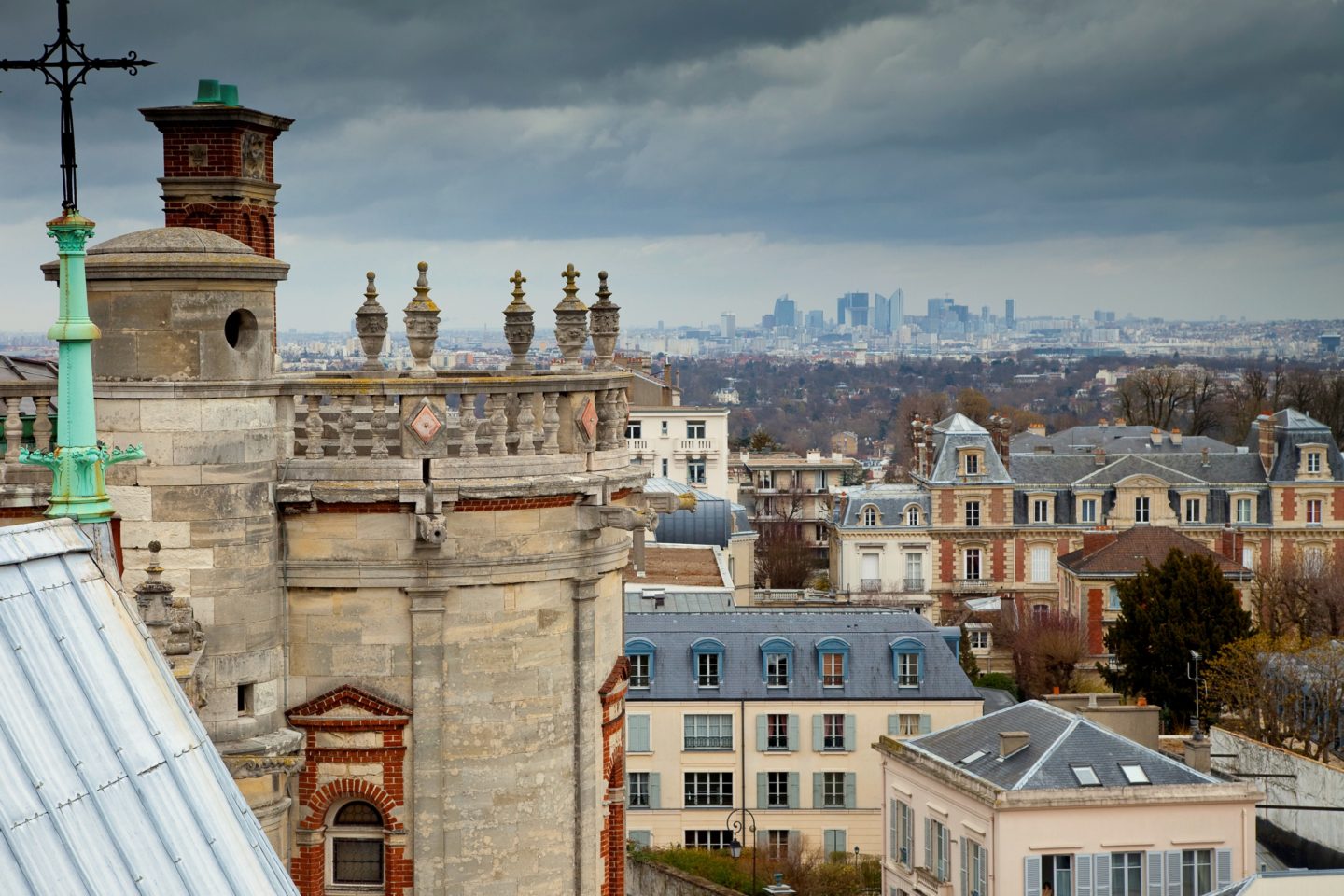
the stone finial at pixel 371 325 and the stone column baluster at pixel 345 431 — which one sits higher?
the stone finial at pixel 371 325

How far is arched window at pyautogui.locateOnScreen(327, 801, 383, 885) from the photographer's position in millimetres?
21828

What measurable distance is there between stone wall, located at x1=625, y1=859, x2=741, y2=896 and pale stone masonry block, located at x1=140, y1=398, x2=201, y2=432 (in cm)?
3779

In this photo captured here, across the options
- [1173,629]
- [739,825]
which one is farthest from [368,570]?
[1173,629]

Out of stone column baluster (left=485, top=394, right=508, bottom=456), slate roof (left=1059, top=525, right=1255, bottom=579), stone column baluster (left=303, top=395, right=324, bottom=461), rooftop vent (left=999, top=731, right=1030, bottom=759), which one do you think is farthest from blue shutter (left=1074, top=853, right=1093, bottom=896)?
slate roof (left=1059, top=525, right=1255, bottom=579)

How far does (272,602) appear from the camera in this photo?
70.3 ft

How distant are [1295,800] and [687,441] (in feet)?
236

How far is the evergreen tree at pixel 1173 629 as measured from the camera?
256ft

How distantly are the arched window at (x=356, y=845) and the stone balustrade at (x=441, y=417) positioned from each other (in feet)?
12.3

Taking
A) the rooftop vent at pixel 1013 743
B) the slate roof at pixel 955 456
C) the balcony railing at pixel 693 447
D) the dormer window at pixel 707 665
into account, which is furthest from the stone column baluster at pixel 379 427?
the balcony railing at pixel 693 447

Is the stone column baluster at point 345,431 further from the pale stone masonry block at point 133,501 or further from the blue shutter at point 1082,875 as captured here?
the blue shutter at point 1082,875

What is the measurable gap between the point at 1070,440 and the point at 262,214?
436 feet

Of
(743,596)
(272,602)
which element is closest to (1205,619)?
(743,596)

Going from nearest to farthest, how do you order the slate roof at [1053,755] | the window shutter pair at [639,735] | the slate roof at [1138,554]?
the slate roof at [1053,755] < the window shutter pair at [639,735] < the slate roof at [1138,554]

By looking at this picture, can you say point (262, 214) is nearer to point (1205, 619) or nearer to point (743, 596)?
point (1205, 619)
